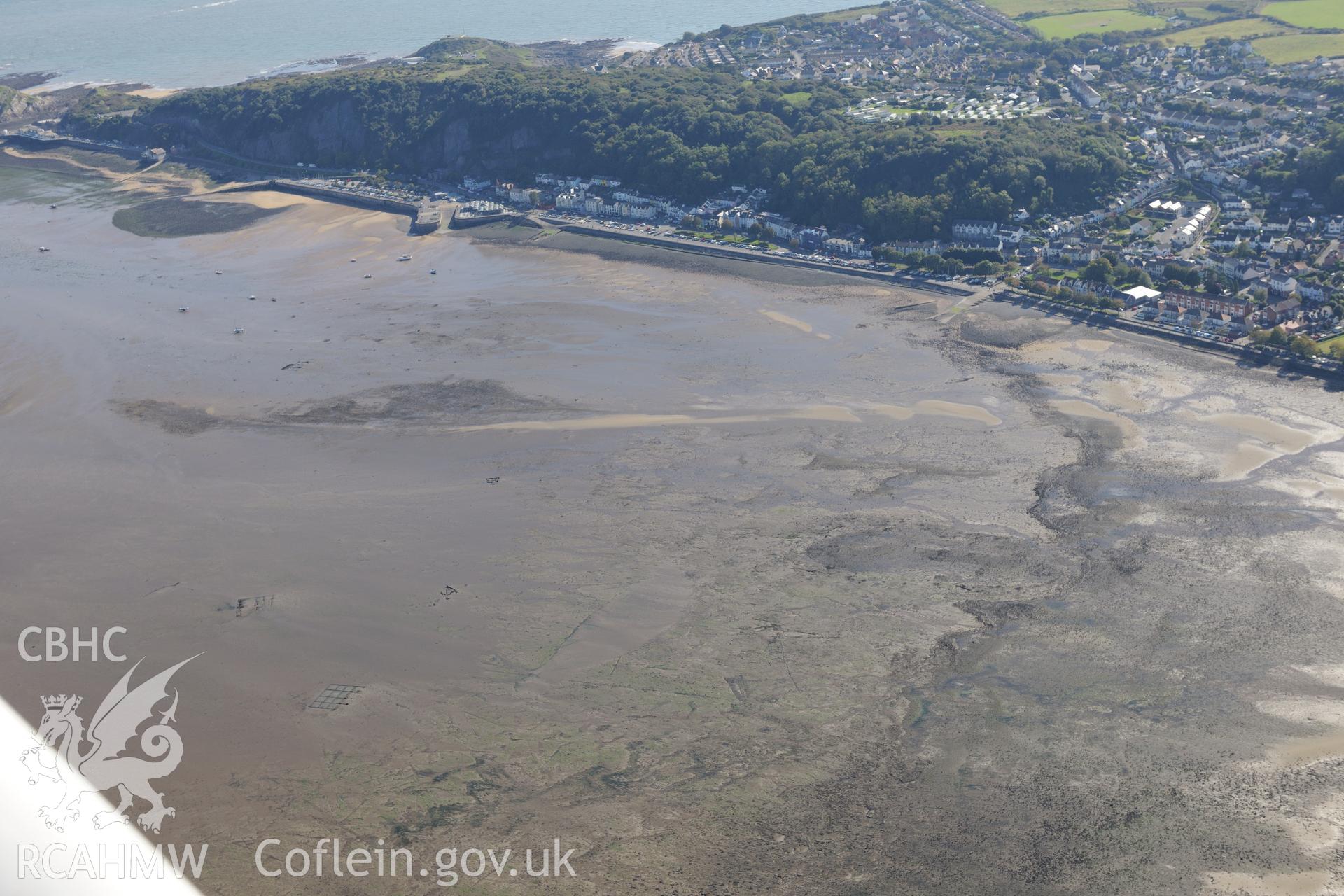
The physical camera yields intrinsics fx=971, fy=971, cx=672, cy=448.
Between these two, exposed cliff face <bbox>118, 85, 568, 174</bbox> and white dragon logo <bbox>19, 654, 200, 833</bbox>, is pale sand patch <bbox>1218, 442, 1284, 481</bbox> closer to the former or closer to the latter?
white dragon logo <bbox>19, 654, 200, 833</bbox>

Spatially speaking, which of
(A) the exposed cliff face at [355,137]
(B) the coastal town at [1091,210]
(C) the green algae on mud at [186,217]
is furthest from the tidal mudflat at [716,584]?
(A) the exposed cliff face at [355,137]

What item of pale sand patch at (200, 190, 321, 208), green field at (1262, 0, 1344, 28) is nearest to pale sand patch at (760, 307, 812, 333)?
pale sand patch at (200, 190, 321, 208)

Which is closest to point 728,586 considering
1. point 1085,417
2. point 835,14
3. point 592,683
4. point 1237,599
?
point 592,683

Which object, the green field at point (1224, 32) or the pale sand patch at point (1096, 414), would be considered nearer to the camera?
the pale sand patch at point (1096, 414)

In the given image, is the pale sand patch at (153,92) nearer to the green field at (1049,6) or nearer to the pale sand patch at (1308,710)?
the green field at (1049,6)

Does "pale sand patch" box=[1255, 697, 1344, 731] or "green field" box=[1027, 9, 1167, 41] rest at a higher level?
"green field" box=[1027, 9, 1167, 41]

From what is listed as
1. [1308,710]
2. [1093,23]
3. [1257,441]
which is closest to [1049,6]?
[1093,23]
